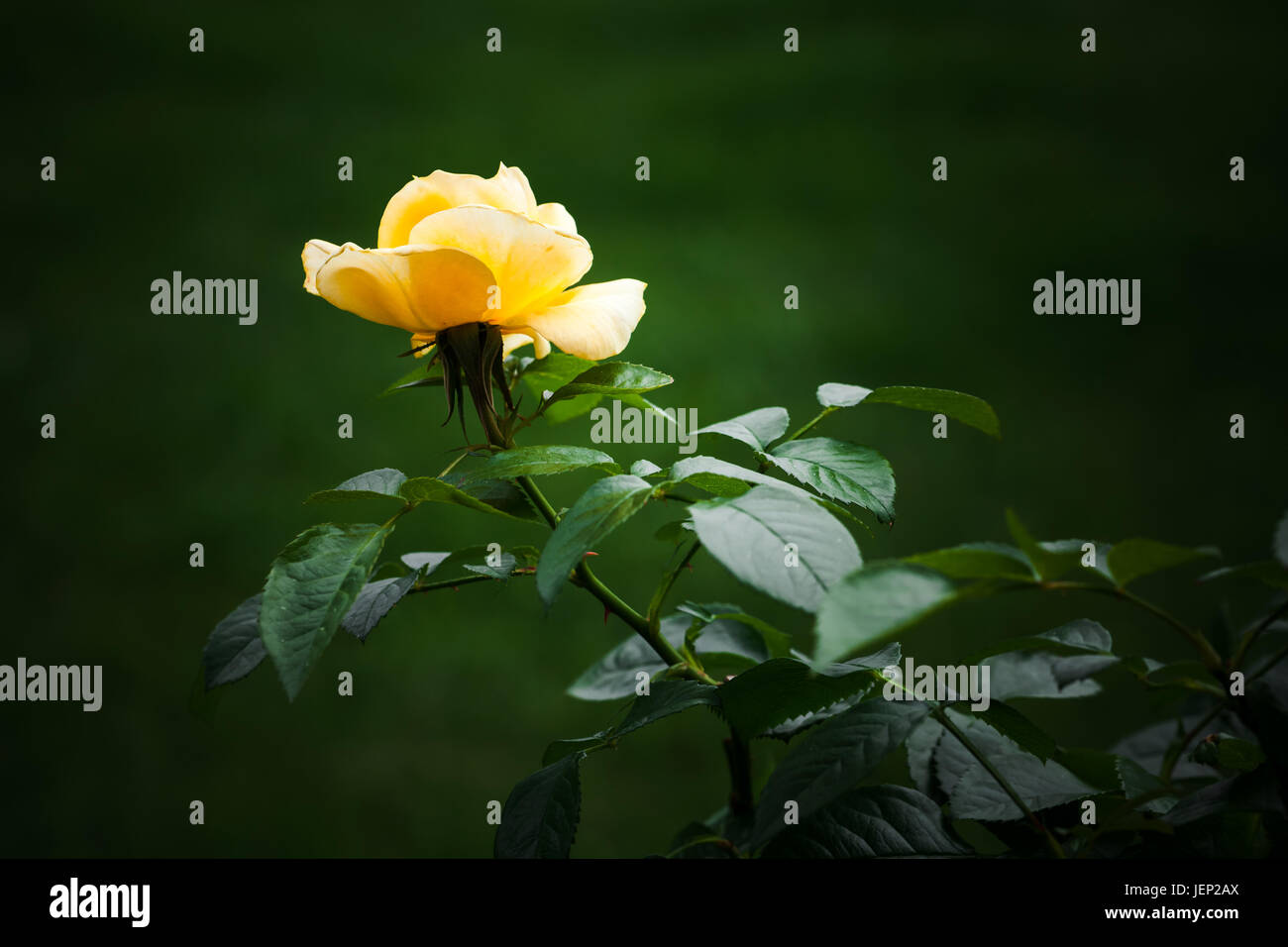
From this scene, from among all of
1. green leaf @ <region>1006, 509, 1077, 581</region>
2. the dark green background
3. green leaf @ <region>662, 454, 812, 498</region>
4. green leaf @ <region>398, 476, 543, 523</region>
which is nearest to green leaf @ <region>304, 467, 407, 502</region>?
green leaf @ <region>398, 476, 543, 523</region>

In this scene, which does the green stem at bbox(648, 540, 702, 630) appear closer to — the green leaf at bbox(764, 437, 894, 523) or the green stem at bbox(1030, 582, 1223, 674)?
the green leaf at bbox(764, 437, 894, 523)

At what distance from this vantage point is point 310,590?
11.1 inches

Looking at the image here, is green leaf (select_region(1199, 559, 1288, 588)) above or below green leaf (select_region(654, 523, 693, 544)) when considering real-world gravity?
below

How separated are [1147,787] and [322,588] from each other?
30 centimetres

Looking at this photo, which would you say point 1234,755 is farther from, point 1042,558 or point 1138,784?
point 1042,558

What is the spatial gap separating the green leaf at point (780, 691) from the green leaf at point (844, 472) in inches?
2.4

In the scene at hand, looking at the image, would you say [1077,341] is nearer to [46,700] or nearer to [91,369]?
[91,369]

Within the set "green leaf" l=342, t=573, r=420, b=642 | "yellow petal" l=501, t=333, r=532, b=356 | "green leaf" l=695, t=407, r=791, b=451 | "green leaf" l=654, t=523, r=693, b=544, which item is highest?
"yellow petal" l=501, t=333, r=532, b=356

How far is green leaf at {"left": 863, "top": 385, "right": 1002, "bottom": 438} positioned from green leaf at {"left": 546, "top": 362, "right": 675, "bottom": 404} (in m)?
0.09

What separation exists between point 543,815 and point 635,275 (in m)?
0.90

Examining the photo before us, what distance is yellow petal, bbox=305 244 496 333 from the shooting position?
0.31 m

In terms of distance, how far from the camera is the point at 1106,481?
114cm

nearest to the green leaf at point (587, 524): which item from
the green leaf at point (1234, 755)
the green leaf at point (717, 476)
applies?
the green leaf at point (717, 476)
